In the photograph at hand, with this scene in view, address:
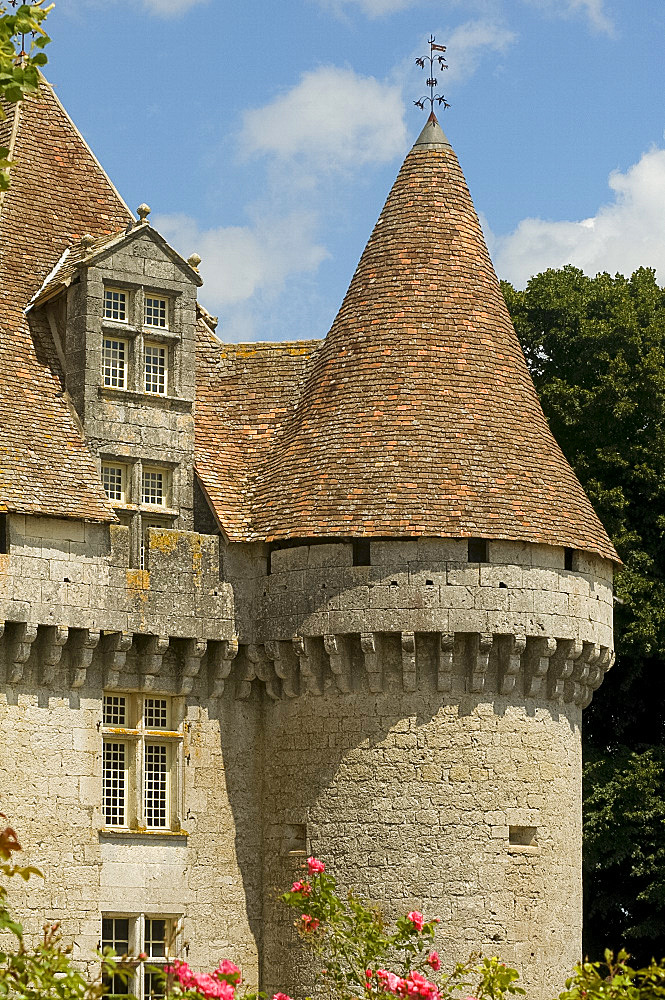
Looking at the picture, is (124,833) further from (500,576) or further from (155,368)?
(155,368)

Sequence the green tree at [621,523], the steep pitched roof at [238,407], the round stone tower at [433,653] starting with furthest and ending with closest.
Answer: the green tree at [621,523]
the steep pitched roof at [238,407]
the round stone tower at [433,653]

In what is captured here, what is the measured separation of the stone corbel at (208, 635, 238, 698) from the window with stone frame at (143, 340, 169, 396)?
11.7 ft

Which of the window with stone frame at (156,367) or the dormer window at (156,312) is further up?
the dormer window at (156,312)

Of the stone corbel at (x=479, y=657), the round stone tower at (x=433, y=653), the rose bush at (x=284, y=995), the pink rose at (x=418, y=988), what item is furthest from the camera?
the stone corbel at (x=479, y=657)

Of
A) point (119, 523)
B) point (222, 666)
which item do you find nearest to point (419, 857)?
point (222, 666)

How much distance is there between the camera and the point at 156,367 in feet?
88.3

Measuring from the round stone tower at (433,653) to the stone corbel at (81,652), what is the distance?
2.51 m

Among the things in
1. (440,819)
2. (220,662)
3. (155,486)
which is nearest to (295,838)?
(440,819)

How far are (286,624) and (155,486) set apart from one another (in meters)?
2.71

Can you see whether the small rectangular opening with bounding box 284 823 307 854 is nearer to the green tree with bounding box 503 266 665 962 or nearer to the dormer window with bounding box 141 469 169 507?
the dormer window with bounding box 141 469 169 507

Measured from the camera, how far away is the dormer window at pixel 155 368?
26.8 meters

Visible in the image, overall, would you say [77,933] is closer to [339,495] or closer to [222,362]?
[339,495]

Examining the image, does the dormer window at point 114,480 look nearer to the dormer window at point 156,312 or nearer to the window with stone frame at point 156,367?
the window with stone frame at point 156,367

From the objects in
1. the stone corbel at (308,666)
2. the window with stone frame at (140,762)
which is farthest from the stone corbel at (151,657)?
the stone corbel at (308,666)
